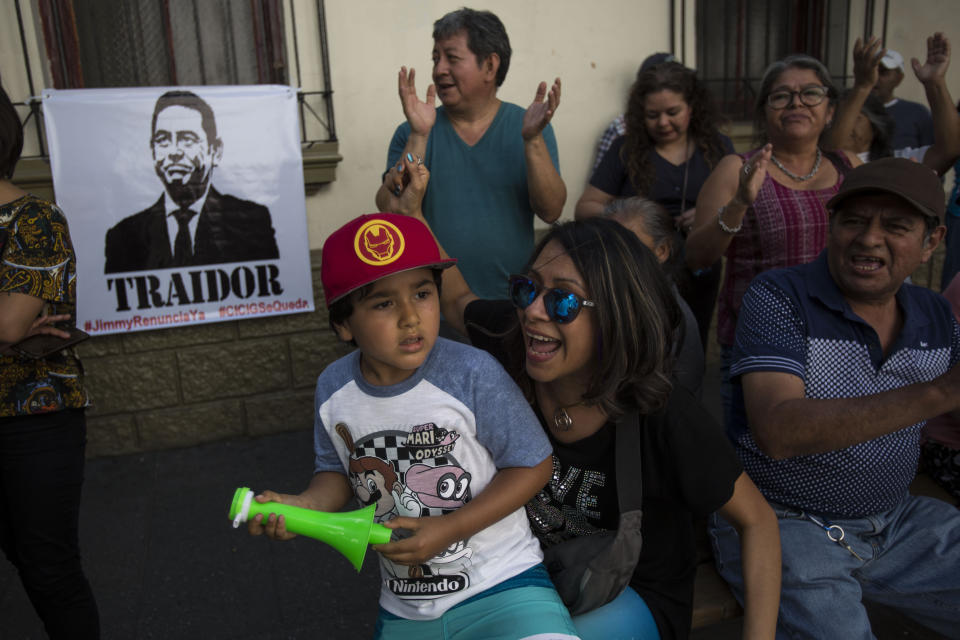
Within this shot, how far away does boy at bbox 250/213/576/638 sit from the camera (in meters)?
1.58

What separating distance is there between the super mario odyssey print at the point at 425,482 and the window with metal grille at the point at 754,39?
452 centimetres

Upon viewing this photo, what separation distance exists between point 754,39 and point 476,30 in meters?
3.31

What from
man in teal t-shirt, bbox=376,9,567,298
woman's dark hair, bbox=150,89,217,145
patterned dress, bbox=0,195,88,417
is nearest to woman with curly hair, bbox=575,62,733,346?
man in teal t-shirt, bbox=376,9,567,298

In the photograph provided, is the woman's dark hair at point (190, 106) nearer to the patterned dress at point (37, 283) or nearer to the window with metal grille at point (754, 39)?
the patterned dress at point (37, 283)

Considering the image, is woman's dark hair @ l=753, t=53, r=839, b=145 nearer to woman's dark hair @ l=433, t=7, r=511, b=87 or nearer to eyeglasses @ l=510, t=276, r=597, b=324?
Answer: woman's dark hair @ l=433, t=7, r=511, b=87

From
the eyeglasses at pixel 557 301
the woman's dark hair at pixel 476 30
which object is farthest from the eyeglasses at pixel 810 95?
the eyeglasses at pixel 557 301

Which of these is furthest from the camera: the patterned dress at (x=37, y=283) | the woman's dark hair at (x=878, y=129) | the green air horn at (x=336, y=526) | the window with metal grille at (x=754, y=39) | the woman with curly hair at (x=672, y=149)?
the window with metal grille at (x=754, y=39)

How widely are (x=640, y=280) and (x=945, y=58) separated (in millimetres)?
2690

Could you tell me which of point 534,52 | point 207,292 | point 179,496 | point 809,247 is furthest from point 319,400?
point 534,52

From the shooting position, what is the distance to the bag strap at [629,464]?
1594 mm

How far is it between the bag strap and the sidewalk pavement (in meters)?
1.58

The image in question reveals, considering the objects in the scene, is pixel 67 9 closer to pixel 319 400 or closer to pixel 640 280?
pixel 319 400

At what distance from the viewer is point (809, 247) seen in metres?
2.73

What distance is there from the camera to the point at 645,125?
361 centimetres
